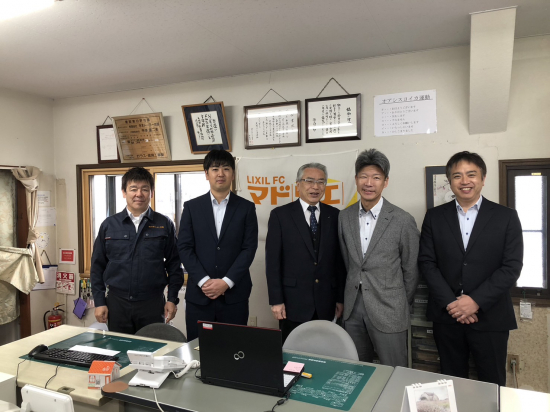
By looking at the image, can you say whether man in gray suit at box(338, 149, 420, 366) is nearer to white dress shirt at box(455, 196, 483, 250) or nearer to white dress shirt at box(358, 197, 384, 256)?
white dress shirt at box(358, 197, 384, 256)

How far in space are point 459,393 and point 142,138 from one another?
3.43 meters

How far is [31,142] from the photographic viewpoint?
4.12 metres

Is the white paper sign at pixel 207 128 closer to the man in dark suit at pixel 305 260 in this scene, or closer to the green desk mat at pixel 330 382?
the man in dark suit at pixel 305 260

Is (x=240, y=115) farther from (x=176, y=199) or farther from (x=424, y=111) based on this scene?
(x=424, y=111)

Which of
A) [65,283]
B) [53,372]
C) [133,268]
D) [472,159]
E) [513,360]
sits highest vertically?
[472,159]

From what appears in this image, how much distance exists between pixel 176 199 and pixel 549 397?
10.7 feet

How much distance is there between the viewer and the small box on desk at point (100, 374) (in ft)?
5.01

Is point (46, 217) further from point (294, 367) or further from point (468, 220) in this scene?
point (468, 220)

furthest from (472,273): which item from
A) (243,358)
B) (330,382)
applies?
(243,358)

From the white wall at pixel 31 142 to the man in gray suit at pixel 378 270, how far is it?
11.4 ft

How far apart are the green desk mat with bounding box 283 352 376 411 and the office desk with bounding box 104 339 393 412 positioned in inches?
1.1

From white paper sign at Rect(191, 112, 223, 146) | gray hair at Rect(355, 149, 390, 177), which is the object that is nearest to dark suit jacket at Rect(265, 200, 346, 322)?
gray hair at Rect(355, 149, 390, 177)

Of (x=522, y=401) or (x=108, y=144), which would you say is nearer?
(x=522, y=401)

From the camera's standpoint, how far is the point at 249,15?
2.32m
